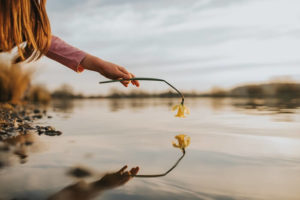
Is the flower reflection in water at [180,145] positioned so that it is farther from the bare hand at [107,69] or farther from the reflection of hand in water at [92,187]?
the bare hand at [107,69]

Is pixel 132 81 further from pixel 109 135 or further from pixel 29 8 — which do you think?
pixel 109 135

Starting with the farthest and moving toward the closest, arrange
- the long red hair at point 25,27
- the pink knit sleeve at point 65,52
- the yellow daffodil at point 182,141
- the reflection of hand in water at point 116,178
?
the yellow daffodil at point 182,141, the pink knit sleeve at point 65,52, the long red hair at point 25,27, the reflection of hand in water at point 116,178

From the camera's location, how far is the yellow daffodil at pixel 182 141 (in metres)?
2.41

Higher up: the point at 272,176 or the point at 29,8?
the point at 29,8

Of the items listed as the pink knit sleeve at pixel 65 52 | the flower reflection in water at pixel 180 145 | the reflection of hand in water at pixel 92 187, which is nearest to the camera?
the reflection of hand in water at pixel 92 187

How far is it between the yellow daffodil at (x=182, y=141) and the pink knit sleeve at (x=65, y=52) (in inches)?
40.3

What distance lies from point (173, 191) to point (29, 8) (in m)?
1.40

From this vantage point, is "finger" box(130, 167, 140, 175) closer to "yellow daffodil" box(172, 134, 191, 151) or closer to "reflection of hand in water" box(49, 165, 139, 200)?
"reflection of hand in water" box(49, 165, 139, 200)

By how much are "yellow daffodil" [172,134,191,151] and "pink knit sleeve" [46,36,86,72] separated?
1.02 meters

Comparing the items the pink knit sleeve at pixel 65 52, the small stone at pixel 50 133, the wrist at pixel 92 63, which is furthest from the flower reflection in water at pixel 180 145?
the small stone at pixel 50 133

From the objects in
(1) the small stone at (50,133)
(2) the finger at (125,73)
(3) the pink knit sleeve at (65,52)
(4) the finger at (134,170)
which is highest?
(3) the pink knit sleeve at (65,52)

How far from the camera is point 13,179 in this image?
1468 millimetres

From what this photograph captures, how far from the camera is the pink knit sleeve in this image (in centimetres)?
192

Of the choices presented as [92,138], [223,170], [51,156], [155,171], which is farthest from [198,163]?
[92,138]
